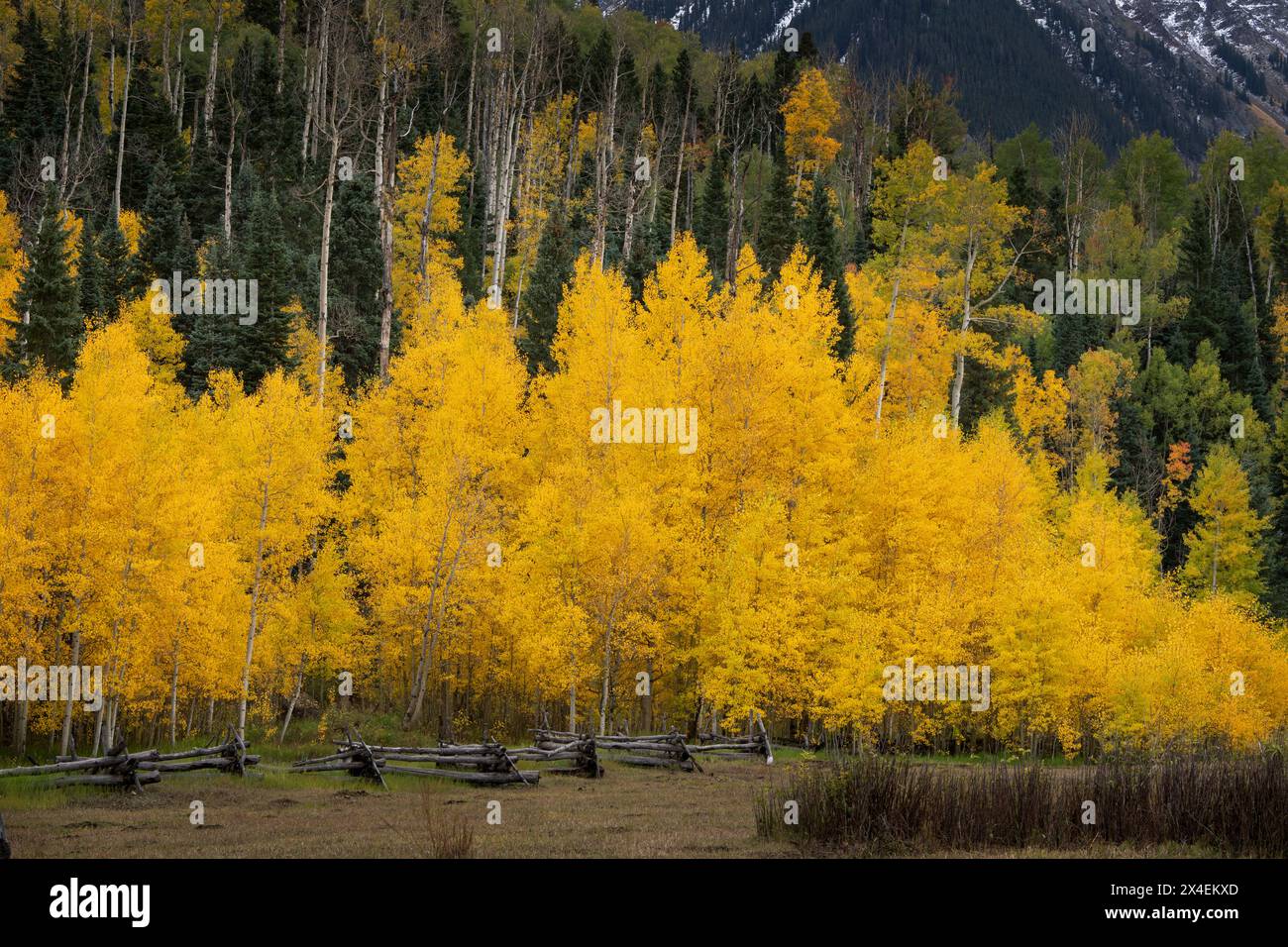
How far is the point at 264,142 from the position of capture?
61.1 metres

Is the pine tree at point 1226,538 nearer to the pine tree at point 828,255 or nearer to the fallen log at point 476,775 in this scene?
the pine tree at point 828,255

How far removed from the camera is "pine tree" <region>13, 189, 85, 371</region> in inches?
Result: 1610

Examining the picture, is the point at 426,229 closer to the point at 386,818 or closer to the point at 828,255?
the point at 828,255

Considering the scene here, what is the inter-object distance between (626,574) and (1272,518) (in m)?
46.2

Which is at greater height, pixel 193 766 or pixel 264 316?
pixel 264 316

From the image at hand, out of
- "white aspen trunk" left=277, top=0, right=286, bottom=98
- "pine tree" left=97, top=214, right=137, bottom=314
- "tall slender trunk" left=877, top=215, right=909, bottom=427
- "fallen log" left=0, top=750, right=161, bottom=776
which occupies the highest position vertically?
"white aspen trunk" left=277, top=0, right=286, bottom=98

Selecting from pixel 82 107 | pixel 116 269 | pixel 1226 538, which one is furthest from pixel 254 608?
pixel 1226 538

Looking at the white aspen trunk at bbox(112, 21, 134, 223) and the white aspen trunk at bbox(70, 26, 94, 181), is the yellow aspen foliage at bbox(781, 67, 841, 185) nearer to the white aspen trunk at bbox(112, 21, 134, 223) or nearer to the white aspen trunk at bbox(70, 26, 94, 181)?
the white aspen trunk at bbox(112, 21, 134, 223)

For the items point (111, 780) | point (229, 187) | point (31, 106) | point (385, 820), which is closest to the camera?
point (385, 820)

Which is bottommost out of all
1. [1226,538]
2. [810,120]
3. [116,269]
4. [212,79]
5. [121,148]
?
[1226,538]

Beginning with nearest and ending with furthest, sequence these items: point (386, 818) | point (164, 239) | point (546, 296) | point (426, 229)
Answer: point (386, 818) → point (426, 229) → point (546, 296) → point (164, 239)

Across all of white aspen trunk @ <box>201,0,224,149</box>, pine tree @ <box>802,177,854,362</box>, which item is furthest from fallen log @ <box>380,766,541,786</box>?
white aspen trunk @ <box>201,0,224,149</box>

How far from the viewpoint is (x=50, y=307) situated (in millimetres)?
41656

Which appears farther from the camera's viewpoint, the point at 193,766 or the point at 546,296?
the point at 546,296
